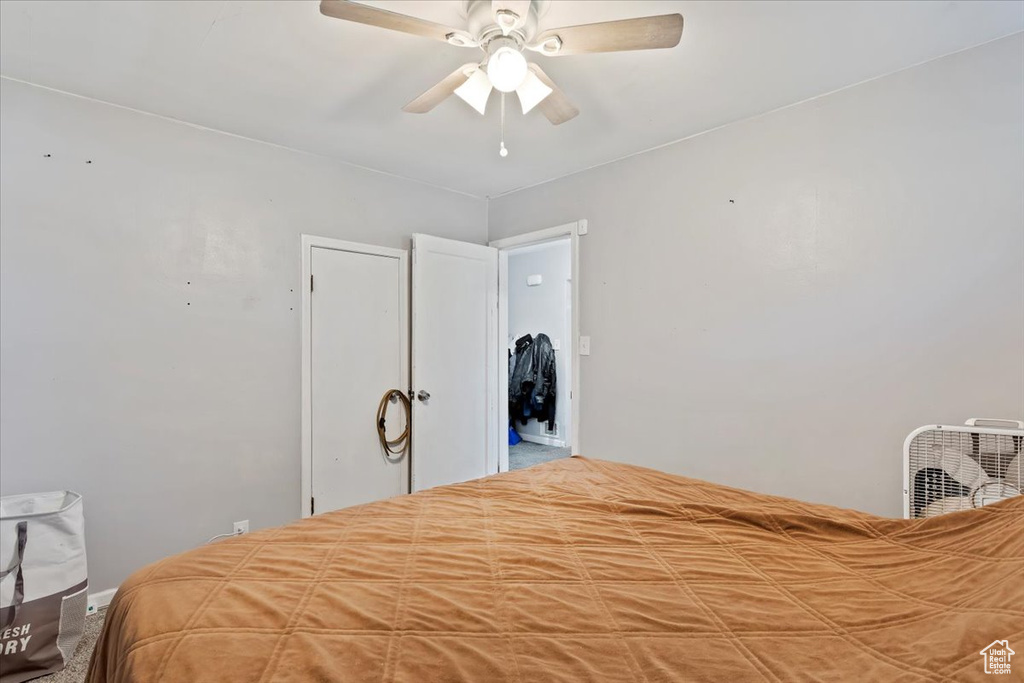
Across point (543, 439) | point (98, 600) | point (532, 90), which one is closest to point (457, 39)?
point (532, 90)

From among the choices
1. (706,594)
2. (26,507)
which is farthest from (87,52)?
(706,594)

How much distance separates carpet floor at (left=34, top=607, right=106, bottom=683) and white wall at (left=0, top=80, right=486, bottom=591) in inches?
7.5

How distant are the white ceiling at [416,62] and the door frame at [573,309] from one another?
0.74 metres

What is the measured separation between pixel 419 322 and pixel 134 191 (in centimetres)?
170

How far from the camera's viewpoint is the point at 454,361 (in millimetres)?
3576

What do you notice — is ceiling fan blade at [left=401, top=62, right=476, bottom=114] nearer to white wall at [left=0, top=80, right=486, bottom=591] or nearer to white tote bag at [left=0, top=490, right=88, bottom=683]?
white wall at [left=0, top=80, right=486, bottom=591]

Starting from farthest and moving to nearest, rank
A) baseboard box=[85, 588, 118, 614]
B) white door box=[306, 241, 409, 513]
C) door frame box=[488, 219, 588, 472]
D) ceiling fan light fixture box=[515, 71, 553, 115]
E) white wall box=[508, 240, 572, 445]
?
white wall box=[508, 240, 572, 445] → door frame box=[488, 219, 588, 472] → white door box=[306, 241, 409, 513] → baseboard box=[85, 588, 118, 614] → ceiling fan light fixture box=[515, 71, 553, 115]

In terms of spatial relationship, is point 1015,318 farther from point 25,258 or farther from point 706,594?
point 25,258

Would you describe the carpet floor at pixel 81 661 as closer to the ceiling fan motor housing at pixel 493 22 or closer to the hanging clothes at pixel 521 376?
the ceiling fan motor housing at pixel 493 22

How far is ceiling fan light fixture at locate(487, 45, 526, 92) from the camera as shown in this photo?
60.7 inches

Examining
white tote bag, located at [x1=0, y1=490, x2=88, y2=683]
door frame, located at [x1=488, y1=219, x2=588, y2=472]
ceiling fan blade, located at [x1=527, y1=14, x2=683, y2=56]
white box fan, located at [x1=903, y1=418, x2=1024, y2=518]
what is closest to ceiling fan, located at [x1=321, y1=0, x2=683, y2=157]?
ceiling fan blade, located at [x1=527, y1=14, x2=683, y2=56]

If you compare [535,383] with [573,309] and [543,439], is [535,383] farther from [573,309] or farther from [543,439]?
[573,309]

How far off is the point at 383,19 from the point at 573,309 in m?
2.22

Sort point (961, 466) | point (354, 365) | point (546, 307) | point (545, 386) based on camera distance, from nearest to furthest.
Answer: point (961, 466), point (354, 365), point (545, 386), point (546, 307)
